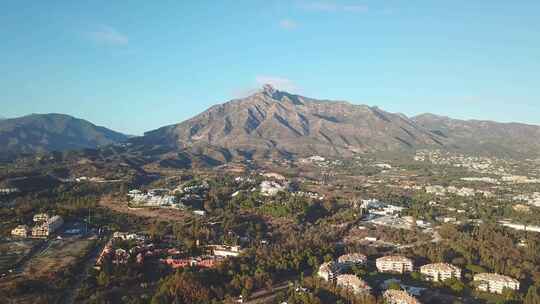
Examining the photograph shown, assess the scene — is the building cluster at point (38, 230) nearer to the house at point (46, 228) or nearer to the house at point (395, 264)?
the house at point (46, 228)

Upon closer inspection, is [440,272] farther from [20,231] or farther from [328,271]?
[20,231]

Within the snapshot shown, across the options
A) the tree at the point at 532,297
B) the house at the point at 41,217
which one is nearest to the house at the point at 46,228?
the house at the point at 41,217

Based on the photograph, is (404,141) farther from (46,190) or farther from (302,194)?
(46,190)

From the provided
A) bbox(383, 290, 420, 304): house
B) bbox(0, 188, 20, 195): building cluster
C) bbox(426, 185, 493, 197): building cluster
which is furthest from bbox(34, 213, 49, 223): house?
bbox(426, 185, 493, 197): building cluster

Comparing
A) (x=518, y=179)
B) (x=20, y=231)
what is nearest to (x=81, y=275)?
(x=20, y=231)

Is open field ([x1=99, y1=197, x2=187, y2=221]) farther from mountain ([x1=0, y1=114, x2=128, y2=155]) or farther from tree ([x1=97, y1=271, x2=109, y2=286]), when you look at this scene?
mountain ([x1=0, y1=114, x2=128, y2=155])
